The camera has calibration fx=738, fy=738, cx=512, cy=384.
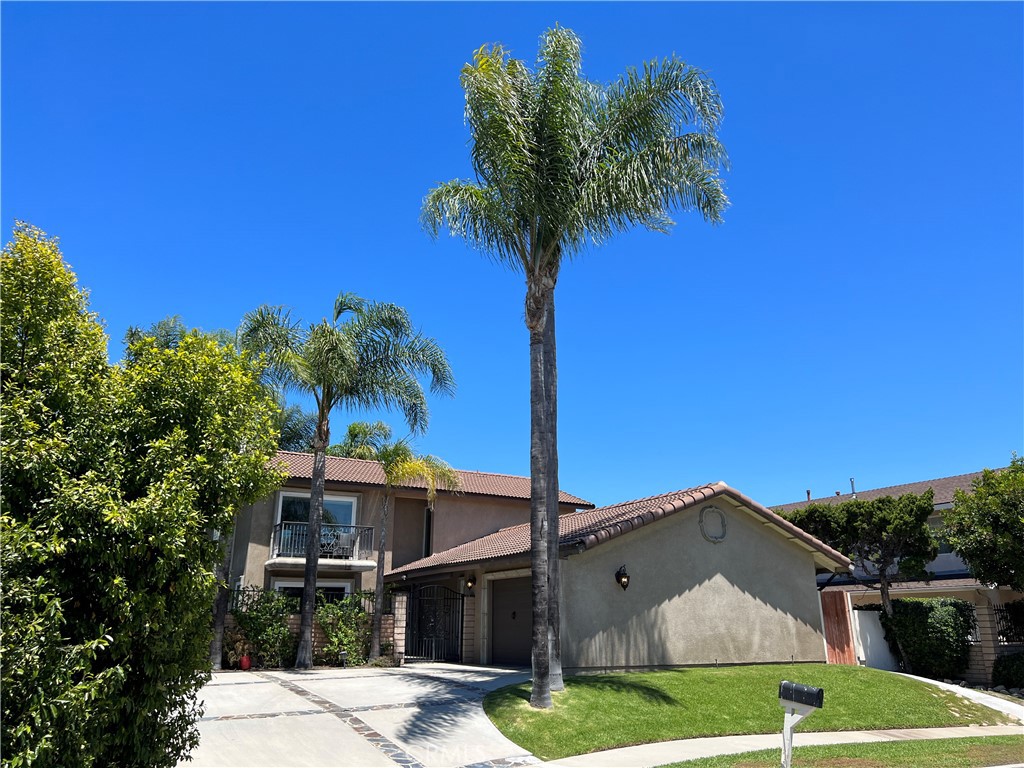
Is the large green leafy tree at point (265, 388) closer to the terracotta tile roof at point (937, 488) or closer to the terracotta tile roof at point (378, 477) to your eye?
the terracotta tile roof at point (378, 477)

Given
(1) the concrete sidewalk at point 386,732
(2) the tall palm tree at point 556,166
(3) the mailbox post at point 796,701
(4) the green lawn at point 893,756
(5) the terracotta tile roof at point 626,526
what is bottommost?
(4) the green lawn at point 893,756

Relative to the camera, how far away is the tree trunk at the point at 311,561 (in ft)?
64.5

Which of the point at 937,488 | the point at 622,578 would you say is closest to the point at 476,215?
the point at 622,578

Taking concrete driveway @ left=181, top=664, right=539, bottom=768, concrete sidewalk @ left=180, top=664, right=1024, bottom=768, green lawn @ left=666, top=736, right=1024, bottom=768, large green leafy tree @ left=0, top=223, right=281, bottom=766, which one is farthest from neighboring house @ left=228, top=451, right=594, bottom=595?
large green leafy tree @ left=0, top=223, right=281, bottom=766

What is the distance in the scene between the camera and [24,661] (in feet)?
16.9

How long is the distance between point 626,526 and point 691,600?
301 centimetres

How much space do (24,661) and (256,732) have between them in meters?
7.14

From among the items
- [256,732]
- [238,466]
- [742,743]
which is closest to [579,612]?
[742,743]

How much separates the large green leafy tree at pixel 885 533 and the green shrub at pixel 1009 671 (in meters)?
3.03

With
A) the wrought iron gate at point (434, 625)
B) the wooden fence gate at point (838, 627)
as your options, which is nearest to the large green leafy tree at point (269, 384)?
the wrought iron gate at point (434, 625)

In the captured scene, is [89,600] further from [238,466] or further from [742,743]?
[742,743]

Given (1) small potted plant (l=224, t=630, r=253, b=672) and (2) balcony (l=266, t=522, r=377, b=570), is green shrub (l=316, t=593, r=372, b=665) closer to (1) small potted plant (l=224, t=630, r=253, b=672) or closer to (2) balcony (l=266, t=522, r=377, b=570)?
(1) small potted plant (l=224, t=630, r=253, b=672)

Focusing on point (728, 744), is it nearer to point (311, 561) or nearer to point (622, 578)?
point (622, 578)

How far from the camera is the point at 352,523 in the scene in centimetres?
2733
